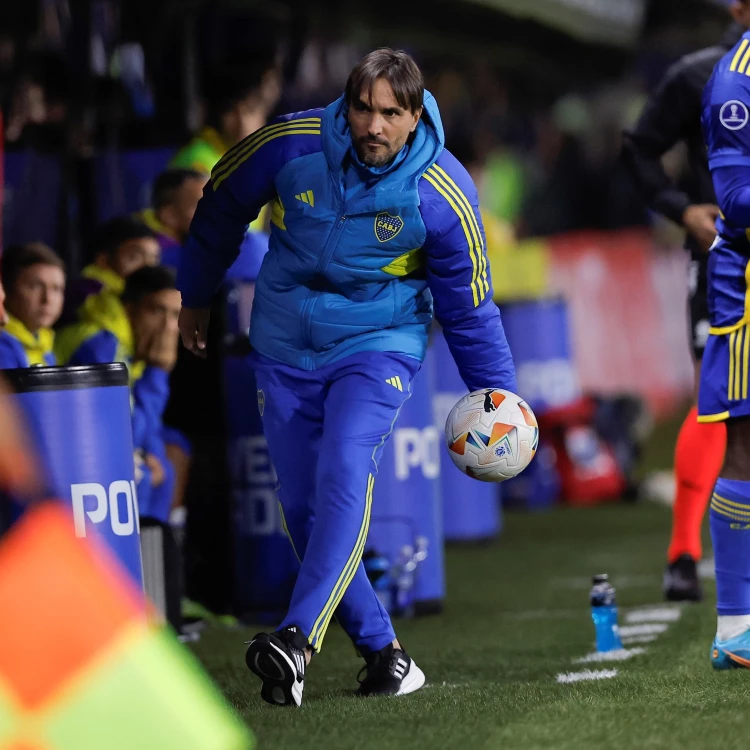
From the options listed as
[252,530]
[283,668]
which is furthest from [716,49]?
[283,668]

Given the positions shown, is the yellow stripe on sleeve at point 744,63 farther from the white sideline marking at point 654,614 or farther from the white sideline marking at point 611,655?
the white sideline marking at point 654,614

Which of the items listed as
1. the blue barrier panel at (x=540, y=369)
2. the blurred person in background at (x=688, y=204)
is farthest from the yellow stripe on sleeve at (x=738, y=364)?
the blue barrier panel at (x=540, y=369)

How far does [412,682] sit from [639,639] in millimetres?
1235

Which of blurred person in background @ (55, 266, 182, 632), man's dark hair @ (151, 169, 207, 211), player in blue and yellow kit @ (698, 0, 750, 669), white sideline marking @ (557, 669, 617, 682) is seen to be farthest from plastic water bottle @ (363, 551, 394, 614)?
man's dark hair @ (151, 169, 207, 211)

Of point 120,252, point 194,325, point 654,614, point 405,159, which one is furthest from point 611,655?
point 120,252

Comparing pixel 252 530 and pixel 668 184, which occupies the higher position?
pixel 668 184

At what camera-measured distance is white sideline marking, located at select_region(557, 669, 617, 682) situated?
16.2 ft

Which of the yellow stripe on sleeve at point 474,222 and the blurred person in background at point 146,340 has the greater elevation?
the yellow stripe on sleeve at point 474,222

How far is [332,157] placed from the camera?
15.4 feet

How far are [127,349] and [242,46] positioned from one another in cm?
409

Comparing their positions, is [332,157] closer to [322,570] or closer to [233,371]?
[322,570]

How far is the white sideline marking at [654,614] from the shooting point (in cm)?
628

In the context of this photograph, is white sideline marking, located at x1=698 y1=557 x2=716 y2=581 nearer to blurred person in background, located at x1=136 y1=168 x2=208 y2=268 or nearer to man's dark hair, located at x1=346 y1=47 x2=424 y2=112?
blurred person in background, located at x1=136 y1=168 x2=208 y2=268

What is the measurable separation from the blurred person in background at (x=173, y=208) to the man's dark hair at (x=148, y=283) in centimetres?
69
